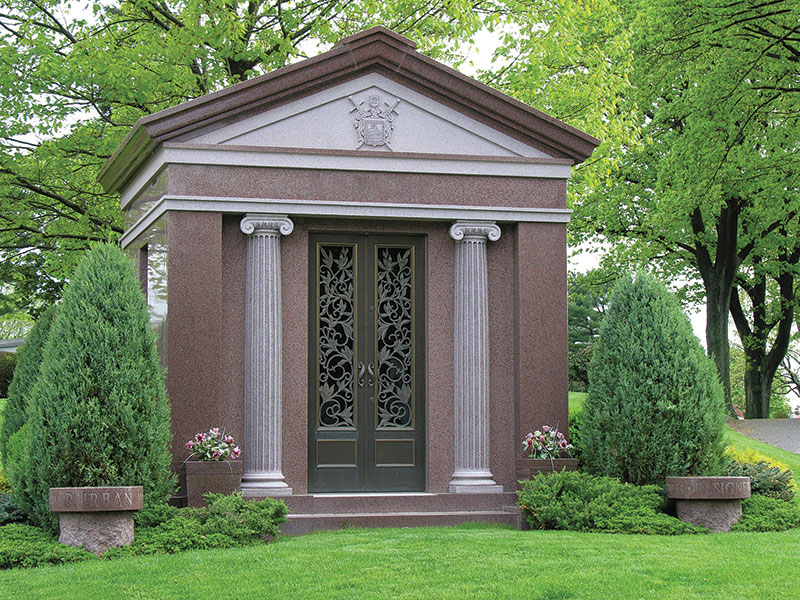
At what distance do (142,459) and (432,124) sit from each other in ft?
14.8

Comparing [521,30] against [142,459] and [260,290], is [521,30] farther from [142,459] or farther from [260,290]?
[142,459]

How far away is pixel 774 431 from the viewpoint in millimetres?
20766

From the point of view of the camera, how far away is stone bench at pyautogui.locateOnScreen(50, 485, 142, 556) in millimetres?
7770

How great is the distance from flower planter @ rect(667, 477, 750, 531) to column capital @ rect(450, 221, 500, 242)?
3060 millimetres

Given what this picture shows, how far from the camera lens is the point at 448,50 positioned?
59.8 feet

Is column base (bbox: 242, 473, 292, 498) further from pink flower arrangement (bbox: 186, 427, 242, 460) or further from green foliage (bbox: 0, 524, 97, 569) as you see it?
green foliage (bbox: 0, 524, 97, 569)

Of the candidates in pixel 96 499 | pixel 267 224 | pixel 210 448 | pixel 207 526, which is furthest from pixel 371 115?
pixel 96 499

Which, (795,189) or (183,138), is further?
(795,189)

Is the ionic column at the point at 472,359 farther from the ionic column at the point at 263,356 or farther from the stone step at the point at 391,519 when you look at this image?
the ionic column at the point at 263,356

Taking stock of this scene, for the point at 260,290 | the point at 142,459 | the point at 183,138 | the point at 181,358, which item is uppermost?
the point at 183,138

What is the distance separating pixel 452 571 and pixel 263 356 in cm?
363

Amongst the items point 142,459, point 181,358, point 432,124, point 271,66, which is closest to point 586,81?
point 271,66

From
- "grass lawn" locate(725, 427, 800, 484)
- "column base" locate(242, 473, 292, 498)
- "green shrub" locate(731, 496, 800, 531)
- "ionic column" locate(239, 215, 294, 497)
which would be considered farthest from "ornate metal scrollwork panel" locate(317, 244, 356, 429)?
"grass lawn" locate(725, 427, 800, 484)

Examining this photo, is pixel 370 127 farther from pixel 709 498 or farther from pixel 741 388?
pixel 741 388
